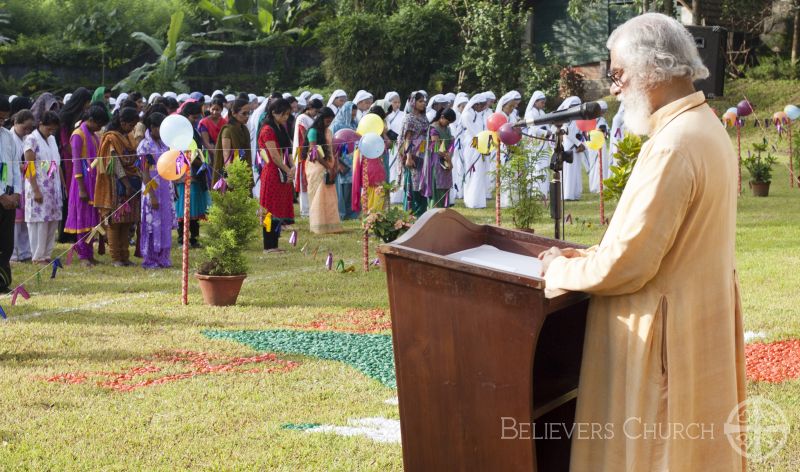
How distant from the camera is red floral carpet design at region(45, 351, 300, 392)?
5.52 m

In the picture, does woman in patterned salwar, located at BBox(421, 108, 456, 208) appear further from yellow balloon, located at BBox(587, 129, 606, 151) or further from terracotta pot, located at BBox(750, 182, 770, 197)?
terracotta pot, located at BBox(750, 182, 770, 197)

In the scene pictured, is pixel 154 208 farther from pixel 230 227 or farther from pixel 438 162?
pixel 438 162

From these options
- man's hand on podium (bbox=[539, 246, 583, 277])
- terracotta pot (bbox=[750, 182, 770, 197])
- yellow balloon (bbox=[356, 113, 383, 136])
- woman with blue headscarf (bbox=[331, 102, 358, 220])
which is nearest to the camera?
man's hand on podium (bbox=[539, 246, 583, 277])

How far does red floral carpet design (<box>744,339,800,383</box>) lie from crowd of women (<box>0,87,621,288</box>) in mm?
2771

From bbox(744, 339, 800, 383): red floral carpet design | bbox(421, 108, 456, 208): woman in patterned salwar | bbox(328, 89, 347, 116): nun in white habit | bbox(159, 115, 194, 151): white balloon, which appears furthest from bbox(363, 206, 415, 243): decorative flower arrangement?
bbox(328, 89, 347, 116): nun in white habit

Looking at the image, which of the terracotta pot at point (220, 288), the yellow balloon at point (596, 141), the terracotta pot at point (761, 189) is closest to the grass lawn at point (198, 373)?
the terracotta pot at point (220, 288)

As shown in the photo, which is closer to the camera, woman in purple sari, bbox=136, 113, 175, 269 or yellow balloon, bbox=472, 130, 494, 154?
woman in purple sari, bbox=136, 113, 175, 269

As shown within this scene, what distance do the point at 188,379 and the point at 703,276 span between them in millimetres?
3539

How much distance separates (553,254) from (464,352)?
431mm

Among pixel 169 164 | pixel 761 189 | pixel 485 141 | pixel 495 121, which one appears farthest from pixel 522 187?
pixel 761 189

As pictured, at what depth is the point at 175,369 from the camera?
5.79m

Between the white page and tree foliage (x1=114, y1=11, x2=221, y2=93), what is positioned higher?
tree foliage (x1=114, y1=11, x2=221, y2=93)

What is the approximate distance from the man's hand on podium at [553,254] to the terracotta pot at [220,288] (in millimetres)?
4917

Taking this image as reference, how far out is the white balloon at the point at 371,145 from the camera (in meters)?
9.47
